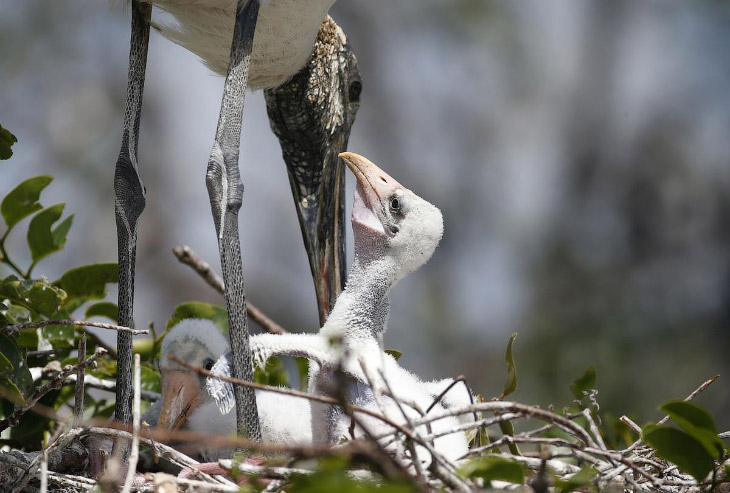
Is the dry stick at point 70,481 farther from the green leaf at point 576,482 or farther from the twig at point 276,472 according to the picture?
the green leaf at point 576,482

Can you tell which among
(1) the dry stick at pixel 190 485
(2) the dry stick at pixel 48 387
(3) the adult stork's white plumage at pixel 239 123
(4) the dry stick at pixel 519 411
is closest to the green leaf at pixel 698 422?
(4) the dry stick at pixel 519 411

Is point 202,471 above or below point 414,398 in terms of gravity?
below

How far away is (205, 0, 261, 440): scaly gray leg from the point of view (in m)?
1.79

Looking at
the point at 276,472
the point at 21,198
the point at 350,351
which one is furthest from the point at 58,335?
the point at 276,472

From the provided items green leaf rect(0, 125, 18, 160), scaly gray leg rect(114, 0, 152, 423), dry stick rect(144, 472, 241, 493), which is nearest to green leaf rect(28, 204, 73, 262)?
scaly gray leg rect(114, 0, 152, 423)

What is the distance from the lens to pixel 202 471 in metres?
1.56

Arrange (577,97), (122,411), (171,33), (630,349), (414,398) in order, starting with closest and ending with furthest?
1. (414,398)
2. (122,411)
3. (171,33)
4. (630,349)
5. (577,97)

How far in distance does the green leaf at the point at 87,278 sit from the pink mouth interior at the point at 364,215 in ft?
1.87

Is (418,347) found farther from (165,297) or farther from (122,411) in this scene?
(122,411)

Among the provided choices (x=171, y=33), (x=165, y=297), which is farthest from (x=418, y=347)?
(x=171, y=33)

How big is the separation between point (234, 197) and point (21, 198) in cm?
50

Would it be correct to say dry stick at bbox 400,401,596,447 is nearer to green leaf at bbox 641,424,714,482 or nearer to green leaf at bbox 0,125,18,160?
green leaf at bbox 641,424,714,482

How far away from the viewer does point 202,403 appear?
1984mm

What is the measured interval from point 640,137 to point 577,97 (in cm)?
75
